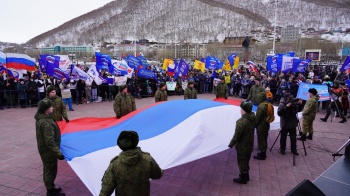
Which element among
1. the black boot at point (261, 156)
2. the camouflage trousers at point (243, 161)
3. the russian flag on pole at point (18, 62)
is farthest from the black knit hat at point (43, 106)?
the russian flag on pole at point (18, 62)

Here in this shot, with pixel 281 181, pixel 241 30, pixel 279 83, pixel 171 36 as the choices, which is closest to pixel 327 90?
pixel 279 83

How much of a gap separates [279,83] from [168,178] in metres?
11.4

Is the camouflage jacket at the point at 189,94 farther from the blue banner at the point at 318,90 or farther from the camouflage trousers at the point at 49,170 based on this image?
the blue banner at the point at 318,90

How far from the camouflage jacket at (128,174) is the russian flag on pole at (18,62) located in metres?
12.7

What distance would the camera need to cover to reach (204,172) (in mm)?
5699

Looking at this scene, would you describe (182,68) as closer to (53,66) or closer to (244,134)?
(53,66)

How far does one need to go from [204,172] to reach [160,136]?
→ 1.59 meters

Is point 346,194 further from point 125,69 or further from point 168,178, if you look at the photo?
point 125,69

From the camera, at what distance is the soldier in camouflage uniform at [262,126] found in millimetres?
6164

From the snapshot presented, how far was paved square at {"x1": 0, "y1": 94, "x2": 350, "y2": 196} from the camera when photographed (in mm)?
4887

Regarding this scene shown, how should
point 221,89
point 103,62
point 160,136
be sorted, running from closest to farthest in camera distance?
point 160,136
point 221,89
point 103,62

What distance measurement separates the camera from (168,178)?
538cm

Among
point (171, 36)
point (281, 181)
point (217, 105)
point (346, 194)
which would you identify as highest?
point (171, 36)

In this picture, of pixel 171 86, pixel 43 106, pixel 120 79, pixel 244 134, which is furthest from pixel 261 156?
pixel 171 86
